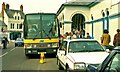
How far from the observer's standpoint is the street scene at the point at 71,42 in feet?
29.9

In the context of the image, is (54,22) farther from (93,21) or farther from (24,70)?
(93,21)

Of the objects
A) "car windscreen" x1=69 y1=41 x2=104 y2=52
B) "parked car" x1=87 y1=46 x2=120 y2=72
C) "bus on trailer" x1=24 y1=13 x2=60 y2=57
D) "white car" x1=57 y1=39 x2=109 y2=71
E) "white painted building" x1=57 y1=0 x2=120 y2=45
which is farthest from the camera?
"white painted building" x1=57 y1=0 x2=120 y2=45

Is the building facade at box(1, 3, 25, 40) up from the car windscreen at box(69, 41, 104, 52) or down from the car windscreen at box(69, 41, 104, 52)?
up

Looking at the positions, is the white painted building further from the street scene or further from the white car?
the white car

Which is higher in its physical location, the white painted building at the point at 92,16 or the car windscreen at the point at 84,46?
the white painted building at the point at 92,16

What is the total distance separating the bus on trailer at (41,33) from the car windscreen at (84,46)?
7.65 metres

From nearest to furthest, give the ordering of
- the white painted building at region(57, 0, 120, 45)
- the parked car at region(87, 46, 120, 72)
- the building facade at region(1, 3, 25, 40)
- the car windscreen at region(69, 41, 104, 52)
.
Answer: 1. the parked car at region(87, 46, 120, 72)
2. the car windscreen at region(69, 41, 104, 52)
3. the white painted building at region(57, 0, 120, 45)
4. the building facade at region(1, 3, 25, 40)

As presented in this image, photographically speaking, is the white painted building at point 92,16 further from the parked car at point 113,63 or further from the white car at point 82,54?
the parked car at point 113,63

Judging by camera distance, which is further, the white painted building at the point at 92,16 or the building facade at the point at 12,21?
the building facade at the point at 12,21

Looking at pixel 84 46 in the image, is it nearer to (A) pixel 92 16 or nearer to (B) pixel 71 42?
(B) pixel 71 42

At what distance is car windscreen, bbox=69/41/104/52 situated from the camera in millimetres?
10852

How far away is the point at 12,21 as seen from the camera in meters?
88.6

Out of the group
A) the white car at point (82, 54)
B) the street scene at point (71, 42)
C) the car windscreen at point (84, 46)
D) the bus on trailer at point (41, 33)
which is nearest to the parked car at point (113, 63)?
the street scene at point (71, 42)

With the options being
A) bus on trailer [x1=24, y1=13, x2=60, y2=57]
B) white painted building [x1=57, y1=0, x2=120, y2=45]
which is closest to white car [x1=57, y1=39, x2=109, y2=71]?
bus on trailer [x1=24, y1=13, x2=60, y2=57]
